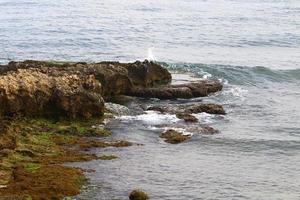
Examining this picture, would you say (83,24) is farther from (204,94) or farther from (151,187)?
(151,187)

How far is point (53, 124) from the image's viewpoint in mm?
38938

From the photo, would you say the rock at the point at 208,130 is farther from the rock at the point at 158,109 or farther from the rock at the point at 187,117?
the rock at the point at 158,109

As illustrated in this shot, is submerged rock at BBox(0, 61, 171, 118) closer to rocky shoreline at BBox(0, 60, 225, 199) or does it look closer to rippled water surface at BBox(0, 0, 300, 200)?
rocky shoreline at BBox(0, 60, 225, 199)

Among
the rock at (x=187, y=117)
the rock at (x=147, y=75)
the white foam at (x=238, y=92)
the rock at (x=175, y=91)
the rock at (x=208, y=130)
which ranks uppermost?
the rock at (x=147, y=75)

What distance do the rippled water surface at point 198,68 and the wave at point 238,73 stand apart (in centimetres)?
12

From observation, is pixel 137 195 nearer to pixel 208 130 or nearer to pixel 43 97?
pixel 208 130

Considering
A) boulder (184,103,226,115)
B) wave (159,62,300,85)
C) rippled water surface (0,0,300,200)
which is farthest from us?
wave (159,62,300,85)

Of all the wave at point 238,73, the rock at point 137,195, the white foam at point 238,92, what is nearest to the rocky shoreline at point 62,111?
the white foam at point 238,92

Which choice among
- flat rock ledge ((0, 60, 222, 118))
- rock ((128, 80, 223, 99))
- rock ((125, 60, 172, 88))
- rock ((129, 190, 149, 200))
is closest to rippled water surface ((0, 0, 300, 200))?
rock ((129, 190, 149, 200))

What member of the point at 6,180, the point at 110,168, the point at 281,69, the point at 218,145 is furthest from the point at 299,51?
the point at 6,180

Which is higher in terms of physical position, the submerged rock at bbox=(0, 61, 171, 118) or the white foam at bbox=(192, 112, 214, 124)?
the submerged rock at bbox=(0, 61, 171, 118)

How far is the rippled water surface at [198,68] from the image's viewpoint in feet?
102

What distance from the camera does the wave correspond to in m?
58.7

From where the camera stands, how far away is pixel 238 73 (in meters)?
61.1
